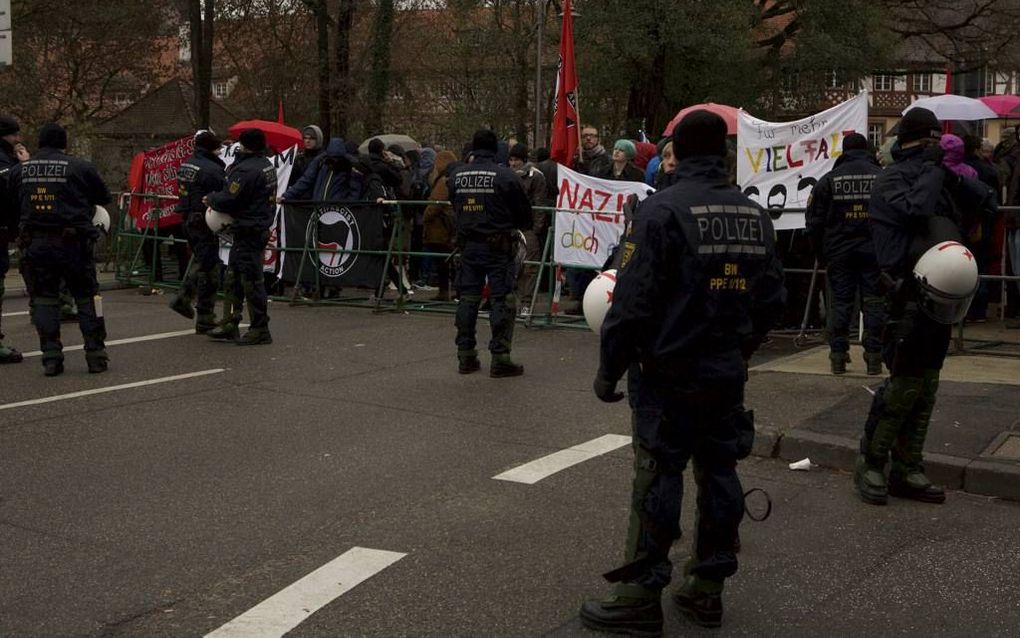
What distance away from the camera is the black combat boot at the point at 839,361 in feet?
32.4

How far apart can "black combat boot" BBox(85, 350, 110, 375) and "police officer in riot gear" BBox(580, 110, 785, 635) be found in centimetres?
678

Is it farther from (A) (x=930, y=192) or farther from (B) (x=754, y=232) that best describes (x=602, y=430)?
(B) (x=754, y=232)

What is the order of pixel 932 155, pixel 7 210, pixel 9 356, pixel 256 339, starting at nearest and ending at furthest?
pixel 932 155 < pixel 9 356 < pixel 7 210 < pixel 256 339

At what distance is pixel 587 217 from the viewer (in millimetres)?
13000

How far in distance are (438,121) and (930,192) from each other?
38131mm

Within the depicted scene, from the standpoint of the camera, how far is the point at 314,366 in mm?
10672

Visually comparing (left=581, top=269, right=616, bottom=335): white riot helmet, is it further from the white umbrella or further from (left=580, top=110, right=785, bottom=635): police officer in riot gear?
the white umbrella

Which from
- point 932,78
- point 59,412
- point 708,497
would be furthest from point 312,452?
point 932,78

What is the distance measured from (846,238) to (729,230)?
18.0ft

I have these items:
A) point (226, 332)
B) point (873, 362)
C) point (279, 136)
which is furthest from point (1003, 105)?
point (226, 332)

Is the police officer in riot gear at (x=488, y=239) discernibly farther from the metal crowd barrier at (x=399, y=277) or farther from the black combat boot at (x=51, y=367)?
the black combat boot at (x=51, y=367)

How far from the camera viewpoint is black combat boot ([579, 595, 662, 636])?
4.61 metres

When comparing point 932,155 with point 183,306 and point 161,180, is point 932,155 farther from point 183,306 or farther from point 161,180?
point 161,180

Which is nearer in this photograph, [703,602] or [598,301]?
[703,602]
